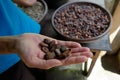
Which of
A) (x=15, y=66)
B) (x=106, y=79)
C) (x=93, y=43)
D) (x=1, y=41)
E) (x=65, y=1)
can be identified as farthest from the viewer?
(x=106, y=79)

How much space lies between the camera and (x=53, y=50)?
0.85 m

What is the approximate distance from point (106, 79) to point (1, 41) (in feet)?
3.31

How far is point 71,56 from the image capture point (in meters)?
0.77

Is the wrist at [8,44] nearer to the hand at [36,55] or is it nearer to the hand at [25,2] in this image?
the hand at [36,55]

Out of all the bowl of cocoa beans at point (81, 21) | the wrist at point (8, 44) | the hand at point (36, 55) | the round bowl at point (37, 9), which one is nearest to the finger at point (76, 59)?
the hand at point (36, 55)

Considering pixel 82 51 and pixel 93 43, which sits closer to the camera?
pixel 82 51

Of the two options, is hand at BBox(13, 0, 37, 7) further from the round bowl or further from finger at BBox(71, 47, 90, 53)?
finger at BBox(71, 47, 90, 53)

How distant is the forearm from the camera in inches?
28.7

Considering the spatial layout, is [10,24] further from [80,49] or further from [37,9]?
[37,9]

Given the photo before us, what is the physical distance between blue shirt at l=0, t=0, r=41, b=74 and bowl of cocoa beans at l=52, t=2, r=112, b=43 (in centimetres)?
25

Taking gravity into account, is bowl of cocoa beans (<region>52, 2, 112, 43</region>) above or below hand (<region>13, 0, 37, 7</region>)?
below

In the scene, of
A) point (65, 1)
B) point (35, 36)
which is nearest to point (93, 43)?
point (65, 1)

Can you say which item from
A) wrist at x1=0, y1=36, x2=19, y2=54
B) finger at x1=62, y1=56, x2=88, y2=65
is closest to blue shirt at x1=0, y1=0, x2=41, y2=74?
wrist at x1=0, y1=36, x2=19, y2=54

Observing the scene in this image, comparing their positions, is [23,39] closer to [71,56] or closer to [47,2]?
[71,56]
